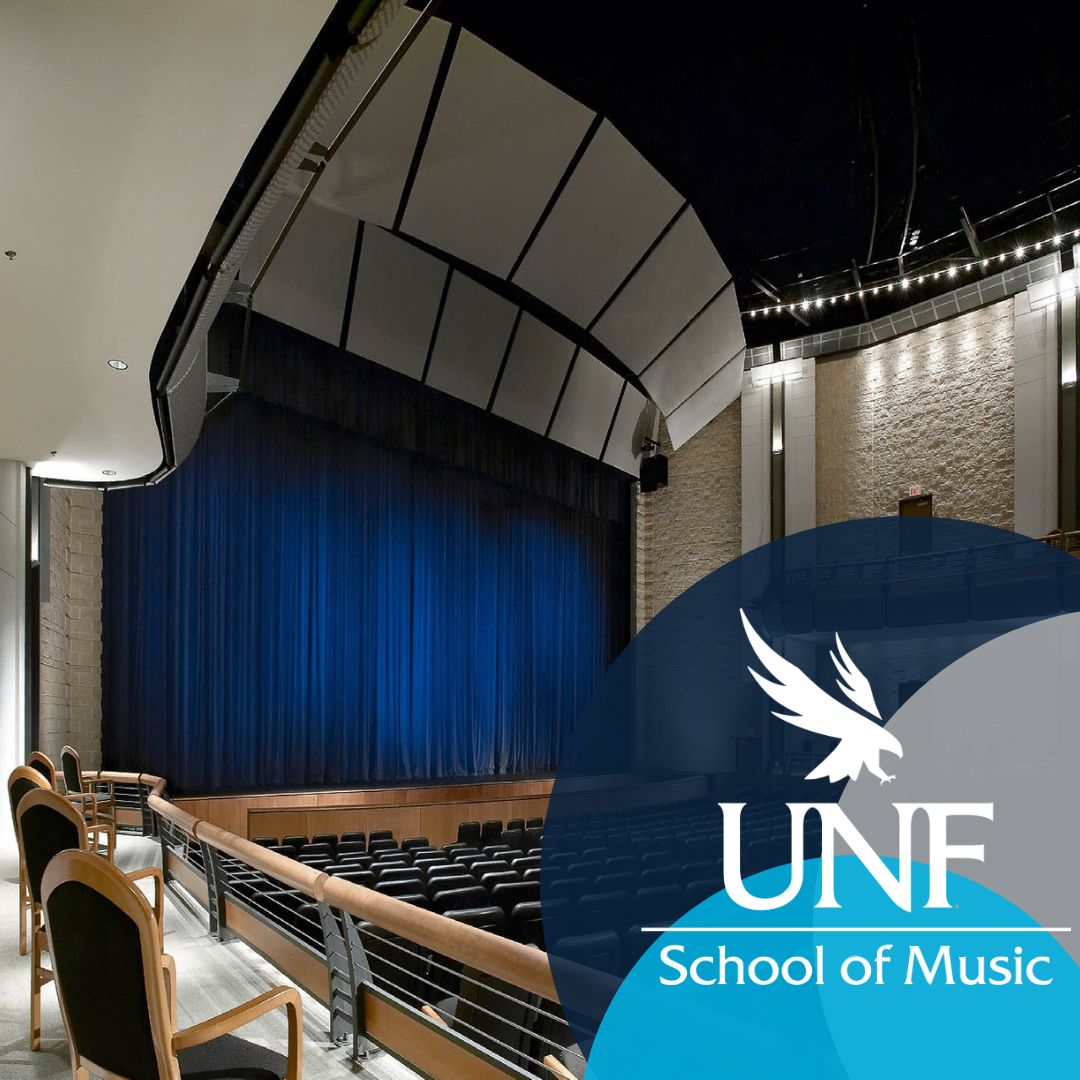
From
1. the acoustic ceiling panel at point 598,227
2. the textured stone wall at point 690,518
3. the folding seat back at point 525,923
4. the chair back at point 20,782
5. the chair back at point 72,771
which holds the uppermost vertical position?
the acoustic ceiling panel at point 598,227

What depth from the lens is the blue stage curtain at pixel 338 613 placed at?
13289mm

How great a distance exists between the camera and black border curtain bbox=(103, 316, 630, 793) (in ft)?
43.9

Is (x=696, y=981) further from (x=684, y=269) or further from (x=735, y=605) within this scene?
(x=735, y=605)

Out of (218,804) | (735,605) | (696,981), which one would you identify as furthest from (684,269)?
(696,981)

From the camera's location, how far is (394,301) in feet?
45.1

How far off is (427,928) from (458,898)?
2833 mm

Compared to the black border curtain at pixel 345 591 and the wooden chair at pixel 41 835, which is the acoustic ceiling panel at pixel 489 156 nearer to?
the black border curtain at pixel 345 591

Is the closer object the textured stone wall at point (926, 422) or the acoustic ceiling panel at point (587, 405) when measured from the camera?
the textured stone wall at point (926, 422)

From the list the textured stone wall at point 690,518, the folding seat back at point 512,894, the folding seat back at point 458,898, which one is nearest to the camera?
the folding seat back at point 458,898

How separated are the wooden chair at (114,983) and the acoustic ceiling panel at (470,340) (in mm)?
12933

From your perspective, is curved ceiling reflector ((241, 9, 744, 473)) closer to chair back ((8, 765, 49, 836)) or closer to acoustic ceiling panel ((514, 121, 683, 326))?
acoustic ceiling panel ((514, 121, 683, 326))

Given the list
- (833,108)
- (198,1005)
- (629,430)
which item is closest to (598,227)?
(833,108)

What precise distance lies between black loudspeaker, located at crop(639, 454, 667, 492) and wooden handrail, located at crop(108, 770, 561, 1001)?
15.8 meters
